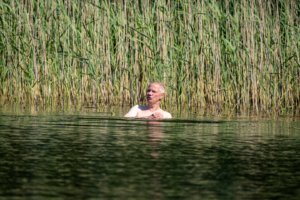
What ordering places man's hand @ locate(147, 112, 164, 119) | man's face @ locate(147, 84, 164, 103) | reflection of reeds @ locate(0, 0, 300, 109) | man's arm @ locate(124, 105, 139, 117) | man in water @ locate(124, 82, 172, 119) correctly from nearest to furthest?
man's hand @ locate(147, 112, 164, 119) → man's arm @ locate(124, 105, 139, 117) → man in water @ locate(124, 82, 172, 119) → man's face @ locate(147, 84, 164, 103) → reflection of reeds @ locate(0, 0, 300, 109)

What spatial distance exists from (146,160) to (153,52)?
16.8 feet

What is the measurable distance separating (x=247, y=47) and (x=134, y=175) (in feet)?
18.5

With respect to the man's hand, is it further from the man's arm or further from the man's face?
the man's face

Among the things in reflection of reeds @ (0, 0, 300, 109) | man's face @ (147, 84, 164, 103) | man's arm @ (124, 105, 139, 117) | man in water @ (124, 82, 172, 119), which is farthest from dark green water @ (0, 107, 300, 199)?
reflection of reeds @ (0, 0, 300, 109)

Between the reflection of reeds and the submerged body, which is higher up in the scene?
the reflection of reeds

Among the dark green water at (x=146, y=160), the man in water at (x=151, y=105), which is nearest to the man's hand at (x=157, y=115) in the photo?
the man in water at (x=151, y=105)

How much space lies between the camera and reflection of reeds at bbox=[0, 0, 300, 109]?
831 cm

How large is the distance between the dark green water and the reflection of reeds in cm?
238

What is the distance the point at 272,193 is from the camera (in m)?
2.63

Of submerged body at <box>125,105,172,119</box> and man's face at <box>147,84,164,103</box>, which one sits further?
man's face at <box>147,84,164,103</box>

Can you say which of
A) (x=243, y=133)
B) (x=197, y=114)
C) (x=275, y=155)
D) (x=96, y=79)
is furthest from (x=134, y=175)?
(x=96, y=79)

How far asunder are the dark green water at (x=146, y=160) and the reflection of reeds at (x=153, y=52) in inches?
93.5

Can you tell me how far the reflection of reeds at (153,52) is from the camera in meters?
8.31

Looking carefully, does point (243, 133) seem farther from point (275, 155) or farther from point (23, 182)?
point (23, 182)
